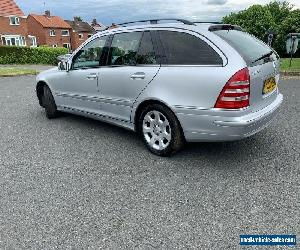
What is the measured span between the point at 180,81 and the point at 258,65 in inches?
37.2

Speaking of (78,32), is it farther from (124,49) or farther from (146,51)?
(146,51)

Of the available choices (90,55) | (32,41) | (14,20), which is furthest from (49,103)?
(32,41)

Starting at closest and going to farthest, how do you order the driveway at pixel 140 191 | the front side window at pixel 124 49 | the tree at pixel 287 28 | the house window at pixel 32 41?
the driveway at pixel 140 191
the front side window at pixel 124 49
the tree at pixel 287 28
the house window at pixel 32 41

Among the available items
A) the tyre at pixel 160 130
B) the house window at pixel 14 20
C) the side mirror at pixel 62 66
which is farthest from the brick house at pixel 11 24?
the tyre at pixel 160 130

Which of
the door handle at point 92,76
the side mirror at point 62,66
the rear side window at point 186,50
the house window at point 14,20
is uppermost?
the house window at point 14,20

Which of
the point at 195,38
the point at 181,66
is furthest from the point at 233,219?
the point at 195,38

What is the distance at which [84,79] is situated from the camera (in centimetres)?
494

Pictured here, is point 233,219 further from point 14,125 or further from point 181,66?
point 14,125

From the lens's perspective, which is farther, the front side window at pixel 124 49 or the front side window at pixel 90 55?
the front side window at pixel 90 55

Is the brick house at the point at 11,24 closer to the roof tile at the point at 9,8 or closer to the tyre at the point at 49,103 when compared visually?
the roof tile at the point at 9,8

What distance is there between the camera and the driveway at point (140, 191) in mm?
2559

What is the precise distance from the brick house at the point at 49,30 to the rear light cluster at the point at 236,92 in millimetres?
48792

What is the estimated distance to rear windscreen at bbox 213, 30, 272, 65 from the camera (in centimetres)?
348

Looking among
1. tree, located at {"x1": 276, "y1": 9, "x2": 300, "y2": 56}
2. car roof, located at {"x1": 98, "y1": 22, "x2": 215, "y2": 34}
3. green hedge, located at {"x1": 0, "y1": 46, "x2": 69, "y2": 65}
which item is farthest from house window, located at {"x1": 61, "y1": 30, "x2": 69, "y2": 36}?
car roof, located at {"x1": 98, "y1": 22, "x2": 215, "y2": 34}
